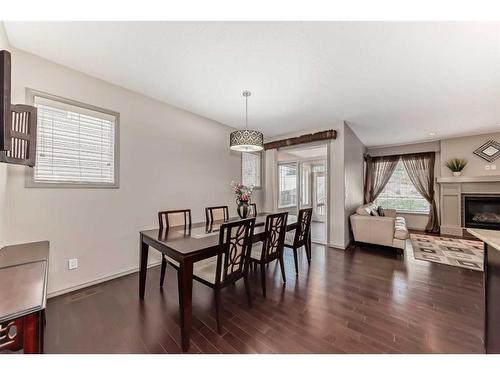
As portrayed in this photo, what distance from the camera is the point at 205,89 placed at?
2.83m

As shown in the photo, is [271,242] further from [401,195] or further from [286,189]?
[401,195]

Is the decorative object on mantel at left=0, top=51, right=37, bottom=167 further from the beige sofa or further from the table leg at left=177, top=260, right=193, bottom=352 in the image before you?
the beige sofa

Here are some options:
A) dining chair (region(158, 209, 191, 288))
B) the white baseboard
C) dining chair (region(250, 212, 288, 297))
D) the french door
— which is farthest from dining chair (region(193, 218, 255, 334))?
the french door

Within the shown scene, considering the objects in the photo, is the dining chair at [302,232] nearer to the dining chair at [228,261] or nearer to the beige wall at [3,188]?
the dining chair at [228,261]

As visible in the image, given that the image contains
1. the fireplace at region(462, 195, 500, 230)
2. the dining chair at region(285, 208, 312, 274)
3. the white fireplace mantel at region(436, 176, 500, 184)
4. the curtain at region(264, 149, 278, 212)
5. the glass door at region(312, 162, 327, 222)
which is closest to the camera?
the dining chair at region(285, 208, 312, 274)

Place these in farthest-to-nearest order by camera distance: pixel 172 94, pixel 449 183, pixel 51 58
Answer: pixel 449 183 → pixel 172 94 → pixel 51 58

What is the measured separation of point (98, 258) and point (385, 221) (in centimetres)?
460

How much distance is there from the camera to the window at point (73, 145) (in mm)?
2191

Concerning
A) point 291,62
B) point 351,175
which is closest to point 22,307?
point 291,62

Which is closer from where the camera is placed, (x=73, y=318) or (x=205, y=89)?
(x=73, y=318)

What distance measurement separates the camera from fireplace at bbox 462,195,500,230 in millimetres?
4883

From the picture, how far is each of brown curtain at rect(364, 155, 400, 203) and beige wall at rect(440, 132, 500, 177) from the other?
3.71 ft
